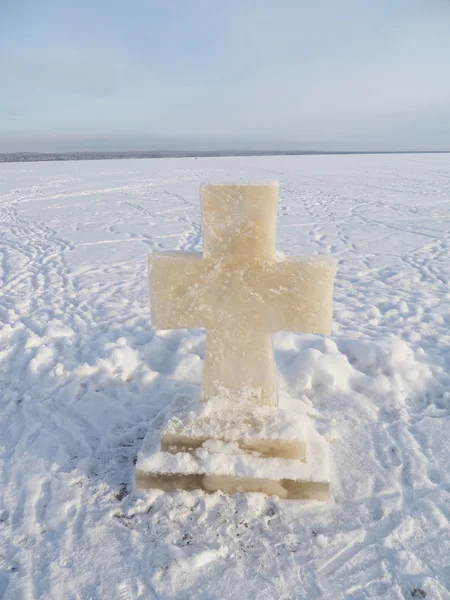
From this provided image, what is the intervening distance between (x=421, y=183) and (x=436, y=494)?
17.1m

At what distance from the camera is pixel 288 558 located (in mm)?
1954

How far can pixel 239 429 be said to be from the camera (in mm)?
2318

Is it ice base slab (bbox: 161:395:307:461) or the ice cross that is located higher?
the ice cross

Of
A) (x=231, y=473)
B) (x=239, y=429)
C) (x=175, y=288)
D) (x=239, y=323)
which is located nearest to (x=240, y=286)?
(x=239, y=323)

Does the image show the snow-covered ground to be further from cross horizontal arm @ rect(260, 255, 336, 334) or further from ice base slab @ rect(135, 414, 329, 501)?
cross horizontal arm @ rect(260, 255, 336, 334)

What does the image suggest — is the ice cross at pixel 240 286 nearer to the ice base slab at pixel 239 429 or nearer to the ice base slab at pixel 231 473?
the ice base slab at pixel 239 429

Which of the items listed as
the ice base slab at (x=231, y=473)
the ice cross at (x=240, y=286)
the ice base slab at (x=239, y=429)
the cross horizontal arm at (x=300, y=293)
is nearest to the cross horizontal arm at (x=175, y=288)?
the ice cross at (x=240, y=286)

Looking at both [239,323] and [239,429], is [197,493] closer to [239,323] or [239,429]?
[239,429]

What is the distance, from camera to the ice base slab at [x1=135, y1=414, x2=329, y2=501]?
2213 millimetres

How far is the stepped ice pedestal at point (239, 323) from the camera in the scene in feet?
7.13

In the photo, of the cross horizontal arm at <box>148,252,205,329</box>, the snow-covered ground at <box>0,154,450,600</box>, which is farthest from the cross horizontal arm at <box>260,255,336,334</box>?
the snow-covered ground at <box>0,154,450,600</box>

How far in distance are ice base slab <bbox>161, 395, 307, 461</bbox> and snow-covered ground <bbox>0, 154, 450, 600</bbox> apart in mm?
228

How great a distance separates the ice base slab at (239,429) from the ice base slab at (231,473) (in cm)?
3

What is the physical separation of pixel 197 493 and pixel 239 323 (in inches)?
33.0
